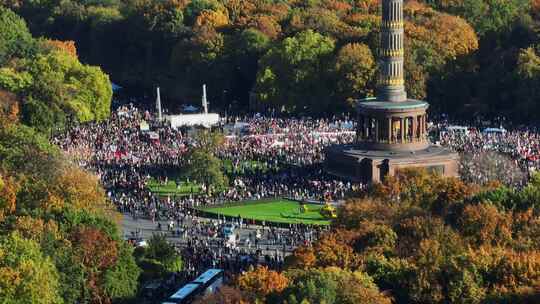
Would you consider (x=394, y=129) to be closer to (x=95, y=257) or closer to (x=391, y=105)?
(x=391, y=105)

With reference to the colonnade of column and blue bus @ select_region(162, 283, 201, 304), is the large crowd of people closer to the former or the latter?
the colonnade of column

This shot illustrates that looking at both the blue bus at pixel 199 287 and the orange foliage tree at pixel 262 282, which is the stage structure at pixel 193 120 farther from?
the orange foliage tree at pixel 262 282

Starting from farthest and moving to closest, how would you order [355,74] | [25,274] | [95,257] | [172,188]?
[355,74], [172,188], [95,257], [25,274]

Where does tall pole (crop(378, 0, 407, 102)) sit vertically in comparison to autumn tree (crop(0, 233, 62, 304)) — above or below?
above

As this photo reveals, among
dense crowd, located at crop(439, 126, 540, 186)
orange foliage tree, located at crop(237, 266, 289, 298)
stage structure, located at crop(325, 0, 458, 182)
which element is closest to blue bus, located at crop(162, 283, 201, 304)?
orange foliage tree, located at crop(237, 266, 289, 298)

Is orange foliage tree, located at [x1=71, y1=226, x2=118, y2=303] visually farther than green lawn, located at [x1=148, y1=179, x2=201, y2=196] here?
No

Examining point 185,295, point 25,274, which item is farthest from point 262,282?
point 25,274

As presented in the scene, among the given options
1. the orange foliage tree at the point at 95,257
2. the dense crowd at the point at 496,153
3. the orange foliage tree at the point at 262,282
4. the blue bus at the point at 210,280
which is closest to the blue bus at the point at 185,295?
the blue bus at the point at 210,280
